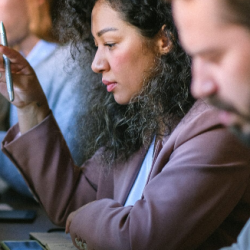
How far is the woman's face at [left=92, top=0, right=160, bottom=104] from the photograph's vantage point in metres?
0.93

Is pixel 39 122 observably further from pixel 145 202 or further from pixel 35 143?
pixel 145 202

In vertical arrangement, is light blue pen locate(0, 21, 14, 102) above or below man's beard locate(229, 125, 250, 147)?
below

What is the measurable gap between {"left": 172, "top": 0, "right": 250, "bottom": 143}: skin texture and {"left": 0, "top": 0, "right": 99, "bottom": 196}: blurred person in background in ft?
2.70

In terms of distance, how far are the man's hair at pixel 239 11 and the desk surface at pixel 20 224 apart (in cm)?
86

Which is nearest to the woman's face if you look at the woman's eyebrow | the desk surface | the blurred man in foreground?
the woman's eyebrow

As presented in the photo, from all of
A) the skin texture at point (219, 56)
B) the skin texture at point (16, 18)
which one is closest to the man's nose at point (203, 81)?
the skin texture at point (219, 56)

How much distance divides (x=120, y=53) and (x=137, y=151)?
25 cm

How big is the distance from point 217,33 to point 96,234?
61cm

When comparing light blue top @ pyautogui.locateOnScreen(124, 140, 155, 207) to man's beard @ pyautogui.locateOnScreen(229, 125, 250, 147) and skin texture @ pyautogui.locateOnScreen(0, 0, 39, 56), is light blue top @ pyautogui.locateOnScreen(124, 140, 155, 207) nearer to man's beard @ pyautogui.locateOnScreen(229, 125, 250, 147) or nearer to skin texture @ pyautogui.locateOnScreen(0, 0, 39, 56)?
skin texture @ pyautogui.locateOnScreen(0, 0, 39, 56)

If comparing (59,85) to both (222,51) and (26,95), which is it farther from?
(222,51)

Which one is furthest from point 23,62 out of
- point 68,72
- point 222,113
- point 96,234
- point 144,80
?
point 222,113

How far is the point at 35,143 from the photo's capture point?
1.12 m

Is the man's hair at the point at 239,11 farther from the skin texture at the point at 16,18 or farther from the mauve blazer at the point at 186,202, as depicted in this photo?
the skin texture at the point at 16,18

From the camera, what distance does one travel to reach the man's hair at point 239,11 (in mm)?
355
